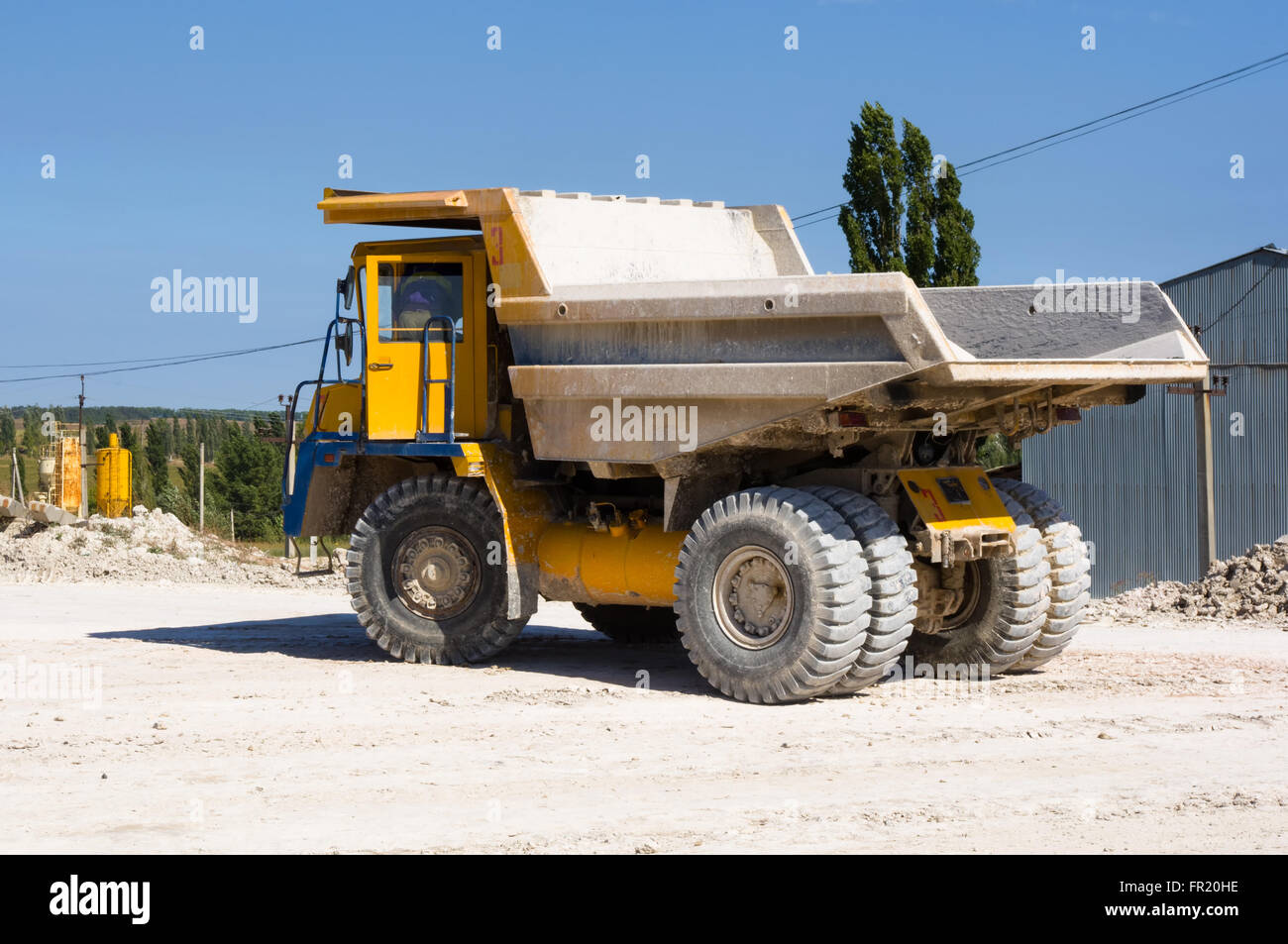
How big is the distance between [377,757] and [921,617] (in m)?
4.29

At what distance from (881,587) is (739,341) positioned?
6.09ft

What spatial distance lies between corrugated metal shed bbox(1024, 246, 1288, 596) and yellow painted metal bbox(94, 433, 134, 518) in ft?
57.4

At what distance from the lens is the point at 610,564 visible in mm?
11695

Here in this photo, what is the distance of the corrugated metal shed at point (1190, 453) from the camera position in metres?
25.8

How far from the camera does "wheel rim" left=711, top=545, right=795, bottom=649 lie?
408 inches

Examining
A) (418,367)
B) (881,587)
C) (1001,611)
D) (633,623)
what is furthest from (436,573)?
(1001,611)

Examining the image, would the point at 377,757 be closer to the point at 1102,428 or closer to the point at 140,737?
the point at 140,737

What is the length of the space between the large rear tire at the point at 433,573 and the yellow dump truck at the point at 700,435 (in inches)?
0.7

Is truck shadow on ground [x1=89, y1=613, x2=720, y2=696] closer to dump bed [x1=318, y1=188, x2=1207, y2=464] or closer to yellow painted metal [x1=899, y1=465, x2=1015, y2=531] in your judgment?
dump bed [x1=318, y1=188, x2=1207, y2=464]

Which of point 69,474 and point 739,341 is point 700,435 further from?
point 69,474

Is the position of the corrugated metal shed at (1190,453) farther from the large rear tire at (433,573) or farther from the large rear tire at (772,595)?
the large rear tire at (772,595)

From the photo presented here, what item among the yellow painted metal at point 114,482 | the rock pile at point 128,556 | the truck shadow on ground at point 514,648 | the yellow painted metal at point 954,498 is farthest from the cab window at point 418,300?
the yellow painted metal at point 114,482

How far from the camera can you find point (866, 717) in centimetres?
987
